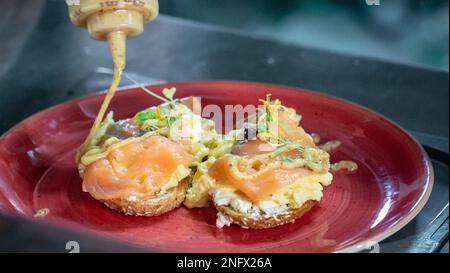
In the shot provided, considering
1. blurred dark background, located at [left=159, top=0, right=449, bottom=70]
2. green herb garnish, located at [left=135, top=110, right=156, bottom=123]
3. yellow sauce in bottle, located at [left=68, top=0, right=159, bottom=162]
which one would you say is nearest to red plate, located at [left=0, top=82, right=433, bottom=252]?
green herb garnish, located at [left=135, top=110, right=156, bottom=123]

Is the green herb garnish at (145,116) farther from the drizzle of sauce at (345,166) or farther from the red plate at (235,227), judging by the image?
the drizzle of sauce at (345,166)

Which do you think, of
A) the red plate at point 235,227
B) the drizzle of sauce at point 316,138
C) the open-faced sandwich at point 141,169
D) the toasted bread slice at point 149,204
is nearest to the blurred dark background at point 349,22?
the red plate at point 235,227

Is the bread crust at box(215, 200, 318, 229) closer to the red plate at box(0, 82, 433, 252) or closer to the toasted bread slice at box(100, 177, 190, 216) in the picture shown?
the red plate at box(0, 82, 433, 252)

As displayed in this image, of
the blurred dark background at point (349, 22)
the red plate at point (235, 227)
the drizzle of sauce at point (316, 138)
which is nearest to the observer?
the red plate at point (235, 227)

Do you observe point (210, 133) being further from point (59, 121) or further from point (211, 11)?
point (211, 11)

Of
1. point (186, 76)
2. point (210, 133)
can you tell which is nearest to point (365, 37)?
point (186, 76)

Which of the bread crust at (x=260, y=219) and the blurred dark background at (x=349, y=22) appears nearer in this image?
the bread crust at (x=260, y=219)

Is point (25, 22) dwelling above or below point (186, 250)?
above
